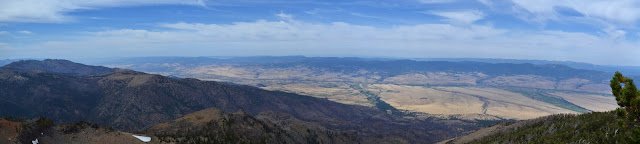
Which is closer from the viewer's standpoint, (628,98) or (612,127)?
(628,98)

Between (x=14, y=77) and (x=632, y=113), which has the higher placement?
(x=632, y=113)

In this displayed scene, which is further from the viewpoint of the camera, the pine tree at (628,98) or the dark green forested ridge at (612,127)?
the dark green forested ridge at (612,127)

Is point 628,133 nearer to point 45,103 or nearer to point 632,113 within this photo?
point 632,113

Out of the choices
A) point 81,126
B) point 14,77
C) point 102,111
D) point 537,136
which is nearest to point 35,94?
point 14,77

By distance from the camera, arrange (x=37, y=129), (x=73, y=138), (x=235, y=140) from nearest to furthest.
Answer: (x=37, y=129) → (x=73, y=138) → (x=235, y=140)

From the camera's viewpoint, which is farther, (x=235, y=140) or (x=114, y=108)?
(x=114, y=108)

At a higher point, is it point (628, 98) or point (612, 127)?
point (628, 98)

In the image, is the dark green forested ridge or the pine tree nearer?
the pine tree

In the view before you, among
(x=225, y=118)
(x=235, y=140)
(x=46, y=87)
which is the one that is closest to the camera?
(x=235, y=140)

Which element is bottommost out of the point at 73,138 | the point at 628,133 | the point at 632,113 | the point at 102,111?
the point at 102,111

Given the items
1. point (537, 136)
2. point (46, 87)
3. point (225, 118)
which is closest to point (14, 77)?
point (46, 87)
